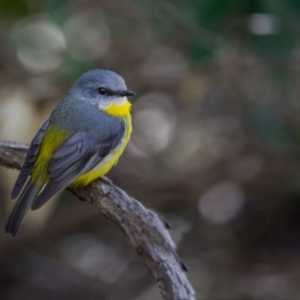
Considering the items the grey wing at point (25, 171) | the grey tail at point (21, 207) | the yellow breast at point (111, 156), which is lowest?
the grey tail at point (21, 207)

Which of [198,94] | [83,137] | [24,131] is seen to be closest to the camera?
[83,137]

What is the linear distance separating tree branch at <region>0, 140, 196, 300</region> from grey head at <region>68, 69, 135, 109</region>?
36.1 inches

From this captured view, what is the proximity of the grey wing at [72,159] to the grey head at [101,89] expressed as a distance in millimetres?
277

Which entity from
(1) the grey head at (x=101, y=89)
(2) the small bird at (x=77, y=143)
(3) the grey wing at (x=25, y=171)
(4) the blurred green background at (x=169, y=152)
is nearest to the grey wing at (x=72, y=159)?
(2) the small bird at (x=77, y=143)

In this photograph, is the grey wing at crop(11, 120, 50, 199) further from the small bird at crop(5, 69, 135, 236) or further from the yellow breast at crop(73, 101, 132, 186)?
the yellow breast at crop(73, 101, 132, 186)

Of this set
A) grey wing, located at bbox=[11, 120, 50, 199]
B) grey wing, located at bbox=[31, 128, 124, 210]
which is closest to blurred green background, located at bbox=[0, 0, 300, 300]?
grey wing, located at bbox=[31, 128, 124, 210]

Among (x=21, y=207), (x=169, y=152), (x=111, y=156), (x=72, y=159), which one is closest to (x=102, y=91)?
(x=111, y=156)

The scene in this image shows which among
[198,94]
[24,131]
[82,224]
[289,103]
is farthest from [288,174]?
[24,131]

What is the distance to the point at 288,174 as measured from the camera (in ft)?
23.6

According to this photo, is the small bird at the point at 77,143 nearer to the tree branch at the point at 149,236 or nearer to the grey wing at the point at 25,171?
the grey wing at the point at 25,171

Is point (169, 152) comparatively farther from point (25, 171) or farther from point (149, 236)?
point (149, 236)

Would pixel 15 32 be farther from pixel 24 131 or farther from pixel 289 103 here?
pixel 289 103

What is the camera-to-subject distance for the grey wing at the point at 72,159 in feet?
15.5

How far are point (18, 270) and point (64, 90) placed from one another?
178cm
